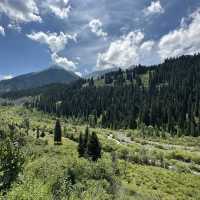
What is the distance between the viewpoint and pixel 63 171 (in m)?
41.7

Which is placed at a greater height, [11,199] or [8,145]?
[8,145]

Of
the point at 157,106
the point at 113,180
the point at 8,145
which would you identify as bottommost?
the point at 113,180

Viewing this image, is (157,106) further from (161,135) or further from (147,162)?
(147,162)

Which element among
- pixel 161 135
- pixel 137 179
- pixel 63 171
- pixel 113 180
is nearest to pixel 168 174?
pixel 137 179

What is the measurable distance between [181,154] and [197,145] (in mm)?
34975

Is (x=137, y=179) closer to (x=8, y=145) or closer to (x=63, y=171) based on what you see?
(x=63, y=171)

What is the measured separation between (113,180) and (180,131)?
119853 millimetres

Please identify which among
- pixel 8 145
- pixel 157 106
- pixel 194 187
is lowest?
pixel 194 187

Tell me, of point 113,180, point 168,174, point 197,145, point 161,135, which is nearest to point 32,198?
point 113,180

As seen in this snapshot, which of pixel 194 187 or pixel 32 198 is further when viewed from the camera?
pixel 194 187

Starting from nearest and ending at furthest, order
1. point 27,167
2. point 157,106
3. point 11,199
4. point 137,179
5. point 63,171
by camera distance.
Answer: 1. point 11,199
2. point 63,171
3. point 27,167
4. point 137,179
5. point 157,106

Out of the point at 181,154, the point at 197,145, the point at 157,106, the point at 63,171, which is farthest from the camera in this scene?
the point at 157,106

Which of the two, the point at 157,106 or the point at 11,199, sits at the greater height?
the point at 157,106

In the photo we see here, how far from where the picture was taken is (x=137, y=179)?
63.6 metres
